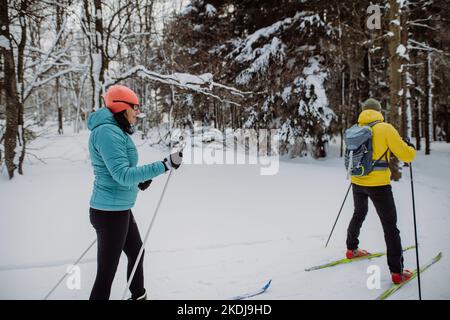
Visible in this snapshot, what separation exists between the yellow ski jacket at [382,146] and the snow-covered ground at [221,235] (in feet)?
3.75

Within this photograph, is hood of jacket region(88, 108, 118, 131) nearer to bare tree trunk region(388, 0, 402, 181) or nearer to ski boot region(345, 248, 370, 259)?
ski boot region(345, 248, 370, 259)

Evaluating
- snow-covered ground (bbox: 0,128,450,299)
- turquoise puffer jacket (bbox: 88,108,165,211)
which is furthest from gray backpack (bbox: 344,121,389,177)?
turquoise puffer jacket (bbox: 88,108,165,211)

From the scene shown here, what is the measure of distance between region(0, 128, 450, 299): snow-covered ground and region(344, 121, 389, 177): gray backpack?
1.27 m

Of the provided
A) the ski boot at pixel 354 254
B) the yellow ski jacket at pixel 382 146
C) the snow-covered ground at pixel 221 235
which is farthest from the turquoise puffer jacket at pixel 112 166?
the ski boot at pixel 354 254

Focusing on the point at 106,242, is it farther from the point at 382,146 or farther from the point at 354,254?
the point at 354,254

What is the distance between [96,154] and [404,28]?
38.3 feet

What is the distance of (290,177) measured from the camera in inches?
364

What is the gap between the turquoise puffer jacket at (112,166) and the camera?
230cm

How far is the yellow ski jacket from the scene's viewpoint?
3244mm

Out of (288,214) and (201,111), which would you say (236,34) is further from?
(288,214)

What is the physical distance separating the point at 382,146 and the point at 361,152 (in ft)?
0.71

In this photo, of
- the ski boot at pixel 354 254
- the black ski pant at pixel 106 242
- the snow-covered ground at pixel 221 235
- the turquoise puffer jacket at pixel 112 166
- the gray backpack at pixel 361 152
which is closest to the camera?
the turquoise puffer jacket at pixel 112 166

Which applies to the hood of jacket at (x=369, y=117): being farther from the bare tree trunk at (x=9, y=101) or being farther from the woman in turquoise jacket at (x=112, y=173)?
the bare tree trunk at (x=9, y=101)

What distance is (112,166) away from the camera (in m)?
2.29
